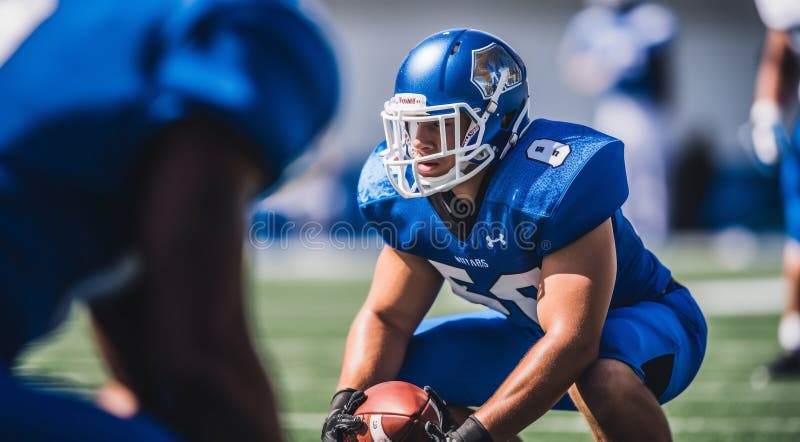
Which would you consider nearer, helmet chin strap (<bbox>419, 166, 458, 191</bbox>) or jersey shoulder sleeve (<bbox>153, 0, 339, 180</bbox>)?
jersey shoulder sleeve (<bbox>153, 0, 339, 180</bbox>)

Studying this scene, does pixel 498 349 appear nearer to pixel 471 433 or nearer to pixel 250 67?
pixel 471 433

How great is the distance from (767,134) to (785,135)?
0.08m

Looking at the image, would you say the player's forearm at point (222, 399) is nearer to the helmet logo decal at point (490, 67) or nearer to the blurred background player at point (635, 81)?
the helmet logo decal at point (490, 67)

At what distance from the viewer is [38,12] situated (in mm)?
1395

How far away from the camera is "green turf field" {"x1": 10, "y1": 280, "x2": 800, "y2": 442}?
11.5 ft

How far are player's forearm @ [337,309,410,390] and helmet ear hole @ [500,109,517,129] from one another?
0.54 metres

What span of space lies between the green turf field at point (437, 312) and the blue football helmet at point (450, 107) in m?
0.65

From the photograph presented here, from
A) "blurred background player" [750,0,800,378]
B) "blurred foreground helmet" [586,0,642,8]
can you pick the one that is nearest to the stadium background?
"blurred background player" [750,0,800,378]

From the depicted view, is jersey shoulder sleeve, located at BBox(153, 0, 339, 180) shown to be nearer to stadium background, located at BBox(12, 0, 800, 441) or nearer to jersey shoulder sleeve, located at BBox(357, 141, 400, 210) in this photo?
jersey shoulder sleeve, located at BBox(357, 141, 400, 210)

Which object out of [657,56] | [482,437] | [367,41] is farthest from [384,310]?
[367,41]

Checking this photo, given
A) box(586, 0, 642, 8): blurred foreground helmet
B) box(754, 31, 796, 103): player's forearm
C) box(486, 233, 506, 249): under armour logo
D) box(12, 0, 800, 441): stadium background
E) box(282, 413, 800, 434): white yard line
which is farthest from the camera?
box(586, 0, 642, 8): blurred foreground helmet

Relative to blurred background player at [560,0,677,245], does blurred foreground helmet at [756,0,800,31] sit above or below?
above

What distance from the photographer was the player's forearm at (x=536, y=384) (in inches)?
88.1

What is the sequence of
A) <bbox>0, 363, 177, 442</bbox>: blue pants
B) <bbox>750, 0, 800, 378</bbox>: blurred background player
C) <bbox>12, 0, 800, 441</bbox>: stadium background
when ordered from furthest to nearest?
<bbox>750, 0, 800, 378</bbox>: blurred background player, <bbox>12, 0, 800, 441</bbox>: stadium background, <bbox>0, 363, 177, 442</bbox>: blue pants
